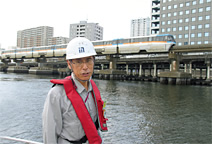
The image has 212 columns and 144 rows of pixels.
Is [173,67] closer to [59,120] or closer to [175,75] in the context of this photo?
[175,75]

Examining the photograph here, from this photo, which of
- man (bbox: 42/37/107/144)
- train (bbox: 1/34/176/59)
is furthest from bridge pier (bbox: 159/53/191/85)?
man (bbox: 42/37/107/144)

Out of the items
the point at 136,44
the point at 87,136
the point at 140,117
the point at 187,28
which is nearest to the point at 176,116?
the point at 140,117

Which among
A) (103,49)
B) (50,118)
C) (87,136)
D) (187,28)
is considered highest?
(187,28)

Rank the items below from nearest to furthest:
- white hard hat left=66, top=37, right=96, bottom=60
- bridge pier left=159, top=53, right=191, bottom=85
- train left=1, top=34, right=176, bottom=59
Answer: white hard hat left=66, top=37, right=96, bottom=60 → bridge pier left=159, top=53, right=191, bottom=85 → train left=1, top=34, right=176, bottom=59

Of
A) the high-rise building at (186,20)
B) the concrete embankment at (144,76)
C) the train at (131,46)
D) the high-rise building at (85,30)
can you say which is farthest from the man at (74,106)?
the high-rise building at (85,30)

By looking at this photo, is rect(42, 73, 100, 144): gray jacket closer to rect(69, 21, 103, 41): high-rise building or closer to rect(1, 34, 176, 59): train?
rect(1, 34, 176, 59): train

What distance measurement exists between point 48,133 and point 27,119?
31.6 feet

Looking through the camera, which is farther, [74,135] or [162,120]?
[162,120]

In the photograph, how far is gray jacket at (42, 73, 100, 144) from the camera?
1863 mm

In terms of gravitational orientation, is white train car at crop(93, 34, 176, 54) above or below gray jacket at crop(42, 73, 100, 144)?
above

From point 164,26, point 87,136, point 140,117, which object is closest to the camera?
point 87,136

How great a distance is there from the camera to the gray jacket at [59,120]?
6.11 ft

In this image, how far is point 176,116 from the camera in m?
12.1

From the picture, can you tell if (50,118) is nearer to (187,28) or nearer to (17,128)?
(17,128)
